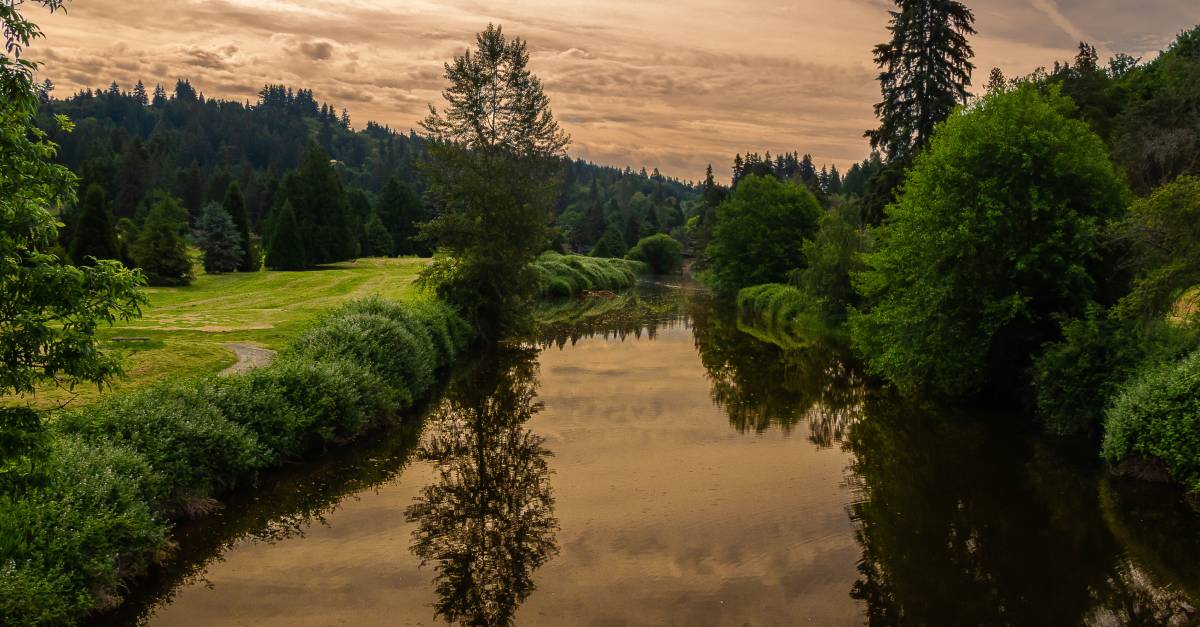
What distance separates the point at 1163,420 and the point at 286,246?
180 feet

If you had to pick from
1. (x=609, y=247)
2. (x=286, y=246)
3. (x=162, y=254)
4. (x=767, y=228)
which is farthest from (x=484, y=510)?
(x=609, y=247)

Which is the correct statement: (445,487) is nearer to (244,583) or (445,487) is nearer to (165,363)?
(244,583)

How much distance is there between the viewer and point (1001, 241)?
22.0 metres

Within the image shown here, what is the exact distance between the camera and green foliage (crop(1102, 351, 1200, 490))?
14.9 metres

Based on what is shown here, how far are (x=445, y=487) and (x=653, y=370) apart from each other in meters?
15.4

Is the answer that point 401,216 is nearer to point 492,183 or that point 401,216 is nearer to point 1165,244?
point 492,183

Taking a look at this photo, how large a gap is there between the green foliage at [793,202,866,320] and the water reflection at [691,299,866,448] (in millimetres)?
2293

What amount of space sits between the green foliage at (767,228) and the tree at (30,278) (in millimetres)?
55715

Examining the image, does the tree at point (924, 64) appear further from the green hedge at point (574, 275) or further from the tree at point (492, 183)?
the green hedge at point (574, 275)

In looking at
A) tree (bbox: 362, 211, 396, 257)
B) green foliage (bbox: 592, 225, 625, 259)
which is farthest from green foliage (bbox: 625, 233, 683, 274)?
tree (bbox: 362, 211, 396, 257)

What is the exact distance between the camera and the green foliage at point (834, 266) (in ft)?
130

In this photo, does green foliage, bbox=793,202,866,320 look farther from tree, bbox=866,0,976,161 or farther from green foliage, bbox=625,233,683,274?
green foliage, bbox=625,233,683,274

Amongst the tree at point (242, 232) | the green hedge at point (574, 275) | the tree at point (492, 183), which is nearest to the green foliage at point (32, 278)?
the tree at point (492, 183)

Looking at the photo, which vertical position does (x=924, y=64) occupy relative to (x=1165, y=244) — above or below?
above
